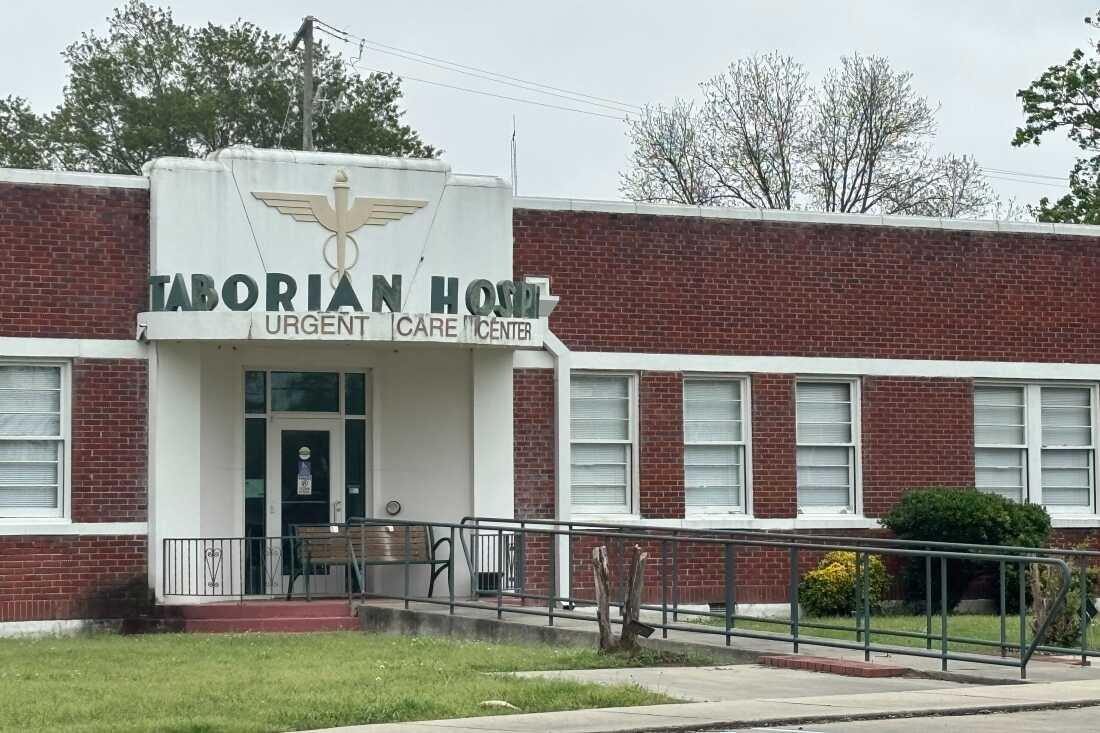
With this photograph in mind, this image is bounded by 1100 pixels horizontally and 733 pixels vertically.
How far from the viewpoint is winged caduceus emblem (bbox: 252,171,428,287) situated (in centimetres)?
2314

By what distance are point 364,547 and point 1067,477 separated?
10833 millimetres

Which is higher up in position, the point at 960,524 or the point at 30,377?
the point at 30,377

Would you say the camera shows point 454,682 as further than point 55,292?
No

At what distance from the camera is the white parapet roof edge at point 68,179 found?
73.9 ft

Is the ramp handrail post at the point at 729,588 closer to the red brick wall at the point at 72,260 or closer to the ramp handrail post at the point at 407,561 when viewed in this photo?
the ramp handrail post at the point at 407,561

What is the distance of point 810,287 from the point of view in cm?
2603

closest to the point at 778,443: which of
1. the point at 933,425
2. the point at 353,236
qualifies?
the point at 933,425

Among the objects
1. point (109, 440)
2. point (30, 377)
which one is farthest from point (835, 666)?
point (30, 377)

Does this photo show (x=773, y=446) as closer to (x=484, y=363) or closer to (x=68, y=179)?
(x=484, y=363)

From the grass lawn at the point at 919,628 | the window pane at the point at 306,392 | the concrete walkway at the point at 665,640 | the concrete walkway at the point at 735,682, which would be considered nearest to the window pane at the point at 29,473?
the window pane at the point at 306,392

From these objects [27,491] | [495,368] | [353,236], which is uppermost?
[353,236]

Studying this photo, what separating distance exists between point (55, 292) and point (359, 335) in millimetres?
3723

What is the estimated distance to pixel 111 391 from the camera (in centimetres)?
2272

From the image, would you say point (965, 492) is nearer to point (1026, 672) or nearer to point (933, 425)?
point (933, 425)
